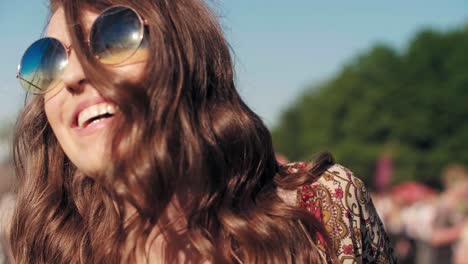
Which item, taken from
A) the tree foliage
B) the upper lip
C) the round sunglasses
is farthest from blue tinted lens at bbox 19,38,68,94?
the tree foliage

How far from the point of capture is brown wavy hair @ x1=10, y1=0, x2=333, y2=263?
1.91 meters

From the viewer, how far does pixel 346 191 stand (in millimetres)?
2020

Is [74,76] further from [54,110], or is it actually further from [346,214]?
[346,214]

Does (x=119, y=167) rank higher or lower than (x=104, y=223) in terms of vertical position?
higher

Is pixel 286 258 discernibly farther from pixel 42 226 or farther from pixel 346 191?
pixel 42 226

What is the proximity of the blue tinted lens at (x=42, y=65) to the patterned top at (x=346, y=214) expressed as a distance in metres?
0.63

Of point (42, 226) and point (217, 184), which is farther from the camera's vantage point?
point (42, 226)

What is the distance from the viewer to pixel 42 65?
2.05 m

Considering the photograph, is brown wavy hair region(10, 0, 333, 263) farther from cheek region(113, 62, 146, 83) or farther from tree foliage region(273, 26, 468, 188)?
tree foliage region(273, 26, 468, 188)

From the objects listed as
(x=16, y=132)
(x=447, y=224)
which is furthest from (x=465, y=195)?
(x=16, y=132)

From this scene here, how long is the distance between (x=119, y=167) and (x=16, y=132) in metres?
0.63

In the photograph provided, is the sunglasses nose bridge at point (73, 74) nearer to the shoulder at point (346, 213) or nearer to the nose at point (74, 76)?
the nose at point (74, 76)

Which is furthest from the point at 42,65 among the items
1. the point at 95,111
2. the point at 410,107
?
the point at 410,107

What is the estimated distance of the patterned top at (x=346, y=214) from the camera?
196 centimetres
